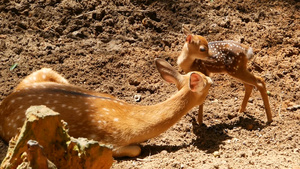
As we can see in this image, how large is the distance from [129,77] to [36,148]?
385 cm

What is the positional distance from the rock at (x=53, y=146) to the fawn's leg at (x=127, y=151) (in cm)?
140

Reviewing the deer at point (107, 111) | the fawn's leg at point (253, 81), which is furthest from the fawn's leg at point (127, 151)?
the fawn's leg at point (253, 81)

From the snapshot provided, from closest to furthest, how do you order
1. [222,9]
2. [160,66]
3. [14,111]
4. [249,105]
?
1. [14,111]
2. [160,66]
3. [249,105]
4. [222,9]

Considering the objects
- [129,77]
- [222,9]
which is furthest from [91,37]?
[222,9]

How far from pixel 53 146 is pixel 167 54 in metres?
3.90

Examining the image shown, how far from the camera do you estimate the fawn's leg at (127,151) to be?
4691 millimetres

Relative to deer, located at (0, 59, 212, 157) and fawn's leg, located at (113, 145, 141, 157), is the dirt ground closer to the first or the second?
fawn's leg, located at (113, 145, 141, 157)

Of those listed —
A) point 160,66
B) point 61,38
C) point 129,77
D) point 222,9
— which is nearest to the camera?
point 160,66

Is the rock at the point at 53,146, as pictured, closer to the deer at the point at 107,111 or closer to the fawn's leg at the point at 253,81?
the deer at the point at 107,111

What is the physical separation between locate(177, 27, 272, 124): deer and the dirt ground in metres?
0.41

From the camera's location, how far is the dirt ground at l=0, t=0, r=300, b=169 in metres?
5.24

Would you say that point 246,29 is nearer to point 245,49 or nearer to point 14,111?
point 245,49

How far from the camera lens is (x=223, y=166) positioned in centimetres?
421

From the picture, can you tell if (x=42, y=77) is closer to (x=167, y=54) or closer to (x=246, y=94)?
(x=167, y=54)
